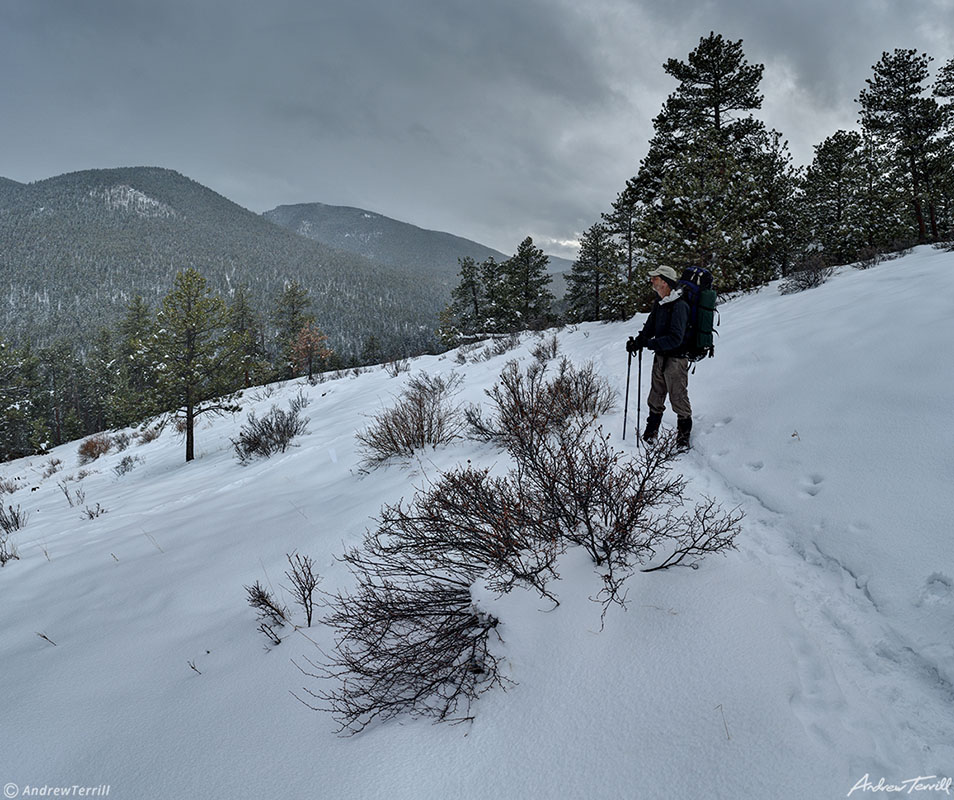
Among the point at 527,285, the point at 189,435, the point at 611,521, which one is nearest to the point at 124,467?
the point at 189,435

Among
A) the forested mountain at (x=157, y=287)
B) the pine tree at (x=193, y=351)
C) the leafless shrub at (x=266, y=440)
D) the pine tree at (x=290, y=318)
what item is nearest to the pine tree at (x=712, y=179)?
the leafless shrub at (x=266, y=440)

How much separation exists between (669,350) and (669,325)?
253 mm

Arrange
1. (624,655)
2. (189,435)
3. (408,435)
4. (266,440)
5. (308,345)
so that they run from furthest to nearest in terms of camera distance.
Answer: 1. (308,345)
2. (189,435)
3. (266,440)
4. (408,435)
5. (624,655)

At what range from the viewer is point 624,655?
5.47ft

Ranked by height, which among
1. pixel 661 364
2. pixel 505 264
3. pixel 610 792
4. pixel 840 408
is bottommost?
pixel 610 792

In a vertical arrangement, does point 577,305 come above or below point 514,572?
Result: above

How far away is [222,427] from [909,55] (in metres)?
33.9

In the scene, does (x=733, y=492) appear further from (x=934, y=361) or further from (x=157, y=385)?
(x=157, y=385)

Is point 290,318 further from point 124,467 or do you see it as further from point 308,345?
point 124,467

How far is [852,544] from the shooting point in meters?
2.23

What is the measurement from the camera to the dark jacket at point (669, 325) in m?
4.05

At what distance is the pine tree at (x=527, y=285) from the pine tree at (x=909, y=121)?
18905mm

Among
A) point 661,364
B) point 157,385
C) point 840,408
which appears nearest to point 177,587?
point 661,364

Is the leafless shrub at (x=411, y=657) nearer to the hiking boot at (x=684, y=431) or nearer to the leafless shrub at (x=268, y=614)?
the leafless shrub at (x=268, y=614)
